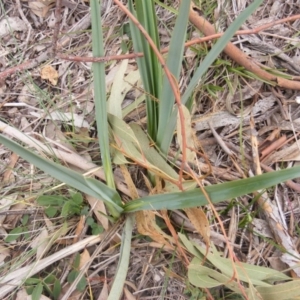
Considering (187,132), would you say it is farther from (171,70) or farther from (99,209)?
(99,209)

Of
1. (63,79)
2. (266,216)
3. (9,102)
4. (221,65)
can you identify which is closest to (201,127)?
Result: (221,65)

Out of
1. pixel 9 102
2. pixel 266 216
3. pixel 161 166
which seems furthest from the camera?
pixel 9 102

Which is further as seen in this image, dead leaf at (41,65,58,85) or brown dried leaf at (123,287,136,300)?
dead leaf at (41,65,58,85)

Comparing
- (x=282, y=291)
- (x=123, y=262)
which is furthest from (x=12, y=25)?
(x=282, y=291)

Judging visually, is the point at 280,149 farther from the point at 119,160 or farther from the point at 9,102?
the point at 9,102

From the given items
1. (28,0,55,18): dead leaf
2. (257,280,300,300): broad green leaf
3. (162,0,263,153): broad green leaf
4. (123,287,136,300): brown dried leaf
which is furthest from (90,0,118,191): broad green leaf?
(28,0,55,18): dead leaf

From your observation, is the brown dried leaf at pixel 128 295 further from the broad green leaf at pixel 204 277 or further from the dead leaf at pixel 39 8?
the dead leaf at pixel 39 8

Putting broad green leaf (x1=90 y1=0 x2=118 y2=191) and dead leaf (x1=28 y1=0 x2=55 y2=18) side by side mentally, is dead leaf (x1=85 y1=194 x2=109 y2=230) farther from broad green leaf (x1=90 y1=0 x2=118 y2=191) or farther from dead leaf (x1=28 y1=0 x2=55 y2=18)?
dead leaf (x1=28 y1=0 x2=55 y2=18)
